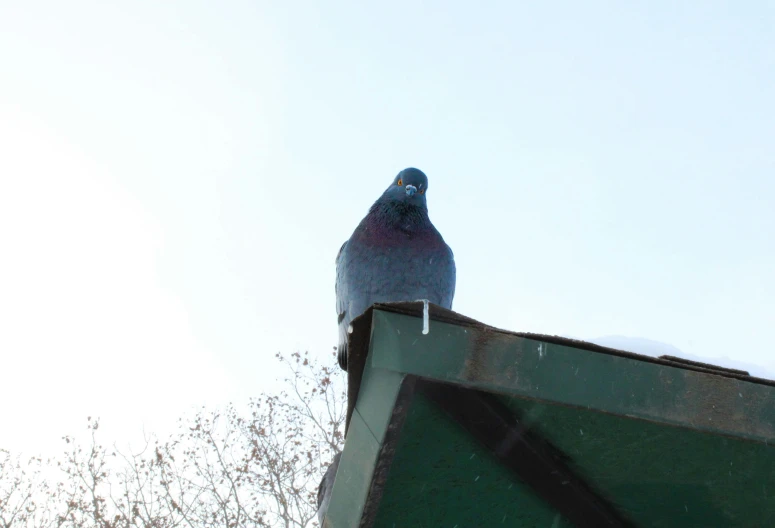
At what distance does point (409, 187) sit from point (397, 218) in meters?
0.31

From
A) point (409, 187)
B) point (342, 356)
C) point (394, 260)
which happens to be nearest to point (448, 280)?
point (394, 260)

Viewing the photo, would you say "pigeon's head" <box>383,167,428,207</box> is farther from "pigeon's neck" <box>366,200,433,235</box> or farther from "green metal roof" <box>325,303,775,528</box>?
"green metal roof" <box>325,303,775,528</box>

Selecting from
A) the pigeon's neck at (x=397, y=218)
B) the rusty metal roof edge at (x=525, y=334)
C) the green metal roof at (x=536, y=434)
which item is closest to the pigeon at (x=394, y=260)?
the pigeon's neck at (x=397, y=218)

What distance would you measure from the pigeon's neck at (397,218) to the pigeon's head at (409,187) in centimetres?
6

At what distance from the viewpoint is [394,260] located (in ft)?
16.9

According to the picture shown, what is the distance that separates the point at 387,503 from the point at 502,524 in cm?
39

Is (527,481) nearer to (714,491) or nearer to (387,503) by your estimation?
(387,503)

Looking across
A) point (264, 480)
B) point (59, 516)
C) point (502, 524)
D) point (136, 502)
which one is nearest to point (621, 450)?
point (502, 524)

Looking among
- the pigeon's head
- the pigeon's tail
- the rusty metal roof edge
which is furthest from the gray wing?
the rusty metal roof edge

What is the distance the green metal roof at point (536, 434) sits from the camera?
1.60 metres

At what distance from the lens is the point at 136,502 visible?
1509 centimetres

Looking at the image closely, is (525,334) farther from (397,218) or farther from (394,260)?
(397,218)

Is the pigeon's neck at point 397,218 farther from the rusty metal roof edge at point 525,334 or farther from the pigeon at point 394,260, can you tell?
the rusty metal roof edge at point 525,334

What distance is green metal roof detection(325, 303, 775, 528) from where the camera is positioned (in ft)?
5.26
